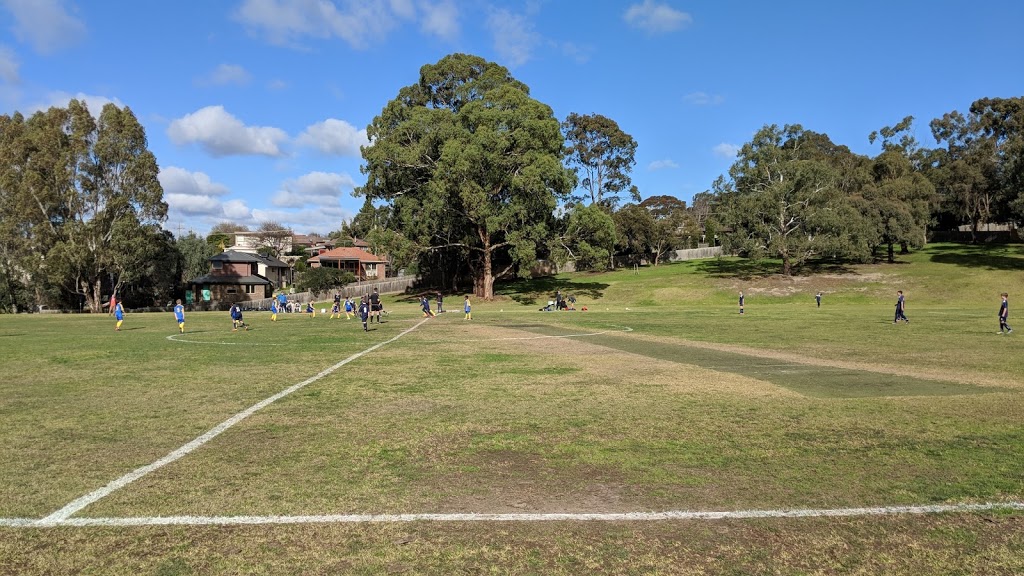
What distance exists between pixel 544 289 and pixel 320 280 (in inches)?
1147

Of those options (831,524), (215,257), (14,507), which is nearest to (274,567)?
(14,507)

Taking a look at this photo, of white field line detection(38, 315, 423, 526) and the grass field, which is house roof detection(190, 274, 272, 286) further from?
Answer: white field line detection(38, 315, 423, 526)

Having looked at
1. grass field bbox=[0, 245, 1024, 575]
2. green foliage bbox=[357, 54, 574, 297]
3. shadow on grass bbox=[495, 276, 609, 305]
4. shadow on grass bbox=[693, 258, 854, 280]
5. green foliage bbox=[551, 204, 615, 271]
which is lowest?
grass field bbox=[0, 245, 1024, 575]

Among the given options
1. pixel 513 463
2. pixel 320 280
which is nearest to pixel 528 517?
pixel 513 463

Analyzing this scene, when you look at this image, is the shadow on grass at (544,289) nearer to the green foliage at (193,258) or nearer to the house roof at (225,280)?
the house roof at (225,280)

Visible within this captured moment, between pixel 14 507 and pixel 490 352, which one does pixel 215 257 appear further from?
pixel 14 507

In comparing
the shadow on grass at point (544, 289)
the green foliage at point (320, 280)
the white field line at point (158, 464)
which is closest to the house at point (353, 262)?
the green foliage at point (320, 280)

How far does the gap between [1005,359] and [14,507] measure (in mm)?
18849

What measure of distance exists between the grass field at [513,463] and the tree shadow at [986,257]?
176 ft

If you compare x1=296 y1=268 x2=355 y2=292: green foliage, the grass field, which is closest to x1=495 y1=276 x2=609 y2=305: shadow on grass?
x1=296 y1=268 x2=355 y2=292: green foliage

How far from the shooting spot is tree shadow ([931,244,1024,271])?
188 ft

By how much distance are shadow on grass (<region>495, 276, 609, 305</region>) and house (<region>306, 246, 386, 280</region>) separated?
40.1 m

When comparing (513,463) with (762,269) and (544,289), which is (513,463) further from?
(762,269)

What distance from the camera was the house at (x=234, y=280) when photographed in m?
78.4
